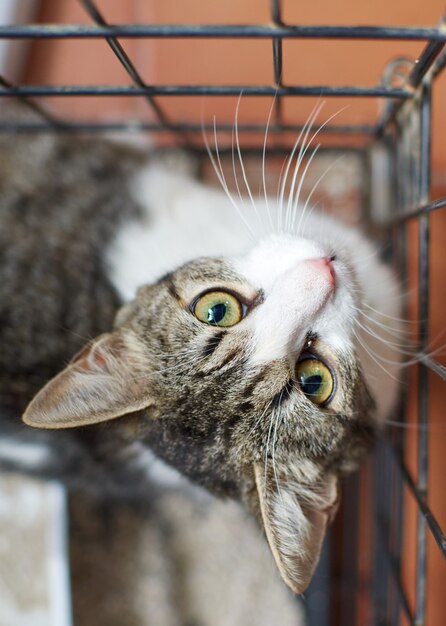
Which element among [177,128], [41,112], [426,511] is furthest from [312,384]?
[41,112]

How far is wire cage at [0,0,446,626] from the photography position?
3.06ft

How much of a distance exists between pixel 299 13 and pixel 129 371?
3.66ft

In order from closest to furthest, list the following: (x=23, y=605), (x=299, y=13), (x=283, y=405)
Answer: (x=283, y=405) < (x=23, y=605) < (x=299, y=13)

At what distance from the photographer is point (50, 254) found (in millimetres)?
1377

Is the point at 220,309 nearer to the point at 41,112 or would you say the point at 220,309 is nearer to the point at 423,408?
the point at 423,408

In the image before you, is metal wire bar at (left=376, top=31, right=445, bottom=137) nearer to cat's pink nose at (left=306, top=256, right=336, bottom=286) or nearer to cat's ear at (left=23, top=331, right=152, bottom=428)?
cat's pink nose at (left=306, top=256, right=336, bottom=286)

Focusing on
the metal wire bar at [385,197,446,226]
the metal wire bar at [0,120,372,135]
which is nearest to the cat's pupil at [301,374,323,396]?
the metal wire bar at [385,197,446,226]

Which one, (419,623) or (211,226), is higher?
(211,226)

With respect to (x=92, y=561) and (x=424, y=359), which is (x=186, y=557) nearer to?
(x=92, y=561)

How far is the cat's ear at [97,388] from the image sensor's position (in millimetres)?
923

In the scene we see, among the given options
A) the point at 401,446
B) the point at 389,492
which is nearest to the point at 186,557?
the point at 389,492

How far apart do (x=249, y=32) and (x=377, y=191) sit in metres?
0.89

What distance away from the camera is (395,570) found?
1349mm

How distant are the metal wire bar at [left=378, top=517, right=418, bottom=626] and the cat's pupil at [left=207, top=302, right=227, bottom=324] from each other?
0.70 meters
